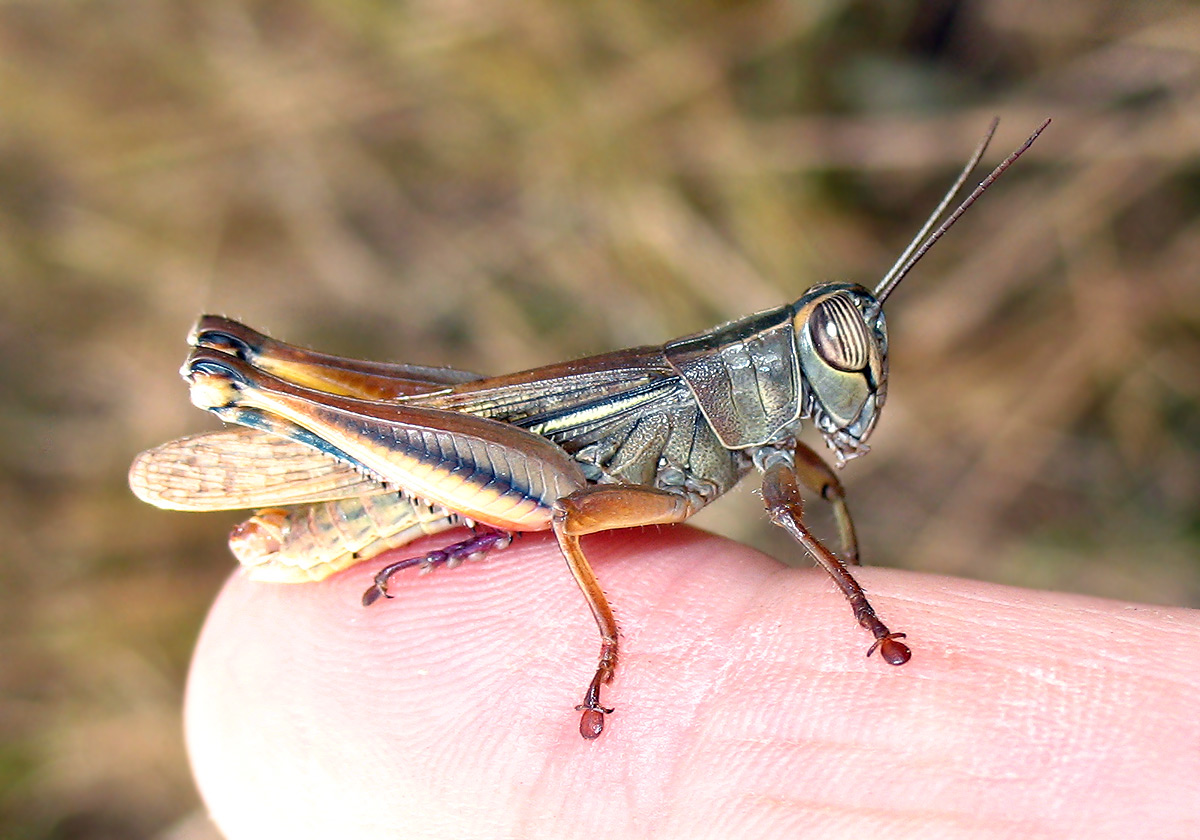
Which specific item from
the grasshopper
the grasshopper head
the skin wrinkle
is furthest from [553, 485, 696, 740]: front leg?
the grasshopper head

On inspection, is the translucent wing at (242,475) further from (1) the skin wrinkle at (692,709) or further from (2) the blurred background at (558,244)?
(2) the blurred background at (558,244)

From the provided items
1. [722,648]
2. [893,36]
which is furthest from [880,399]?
[893,36]

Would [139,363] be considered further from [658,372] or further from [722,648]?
[722,648]

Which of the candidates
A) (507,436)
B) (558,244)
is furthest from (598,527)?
(558,244)

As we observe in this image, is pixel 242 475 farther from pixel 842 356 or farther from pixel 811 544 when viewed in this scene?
pixel 842 356

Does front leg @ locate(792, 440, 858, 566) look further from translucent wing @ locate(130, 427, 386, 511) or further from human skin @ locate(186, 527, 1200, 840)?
translucent wing @ locate(130, 427, 386, 511)

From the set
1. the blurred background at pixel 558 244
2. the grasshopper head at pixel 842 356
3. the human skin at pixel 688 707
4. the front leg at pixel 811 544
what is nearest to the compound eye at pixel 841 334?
the grasshopper head at pixel 842 356
